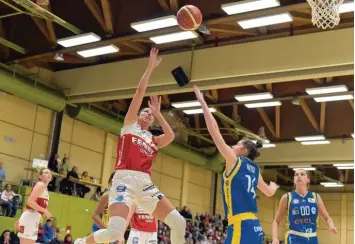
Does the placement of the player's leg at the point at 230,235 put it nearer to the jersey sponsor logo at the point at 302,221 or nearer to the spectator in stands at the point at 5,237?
the jersey sponsor logo at the point at 302,221

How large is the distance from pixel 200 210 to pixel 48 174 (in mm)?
20438

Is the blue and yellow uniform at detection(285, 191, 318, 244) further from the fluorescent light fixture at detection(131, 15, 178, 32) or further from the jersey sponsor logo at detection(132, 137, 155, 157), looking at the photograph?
the fluorescent light fixture at detection(131, 15, 178, 32)

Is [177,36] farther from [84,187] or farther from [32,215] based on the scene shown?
[84,187]

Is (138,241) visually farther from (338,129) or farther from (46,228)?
(338,129)

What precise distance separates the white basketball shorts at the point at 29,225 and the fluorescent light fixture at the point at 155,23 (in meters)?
6.85

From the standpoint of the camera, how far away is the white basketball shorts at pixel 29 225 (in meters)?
8.47

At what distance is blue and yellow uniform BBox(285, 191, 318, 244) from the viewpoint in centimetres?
777

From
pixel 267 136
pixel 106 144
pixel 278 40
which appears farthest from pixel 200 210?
pixel 278 40

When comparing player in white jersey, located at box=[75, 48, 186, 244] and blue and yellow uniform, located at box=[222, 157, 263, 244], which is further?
player in white jersey, located at box=[75, 48, 186, 244]

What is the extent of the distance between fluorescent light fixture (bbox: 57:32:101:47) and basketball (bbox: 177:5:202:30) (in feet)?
20.8

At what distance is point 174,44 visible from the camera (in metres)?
16.6

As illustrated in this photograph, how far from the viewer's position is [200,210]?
2842cm

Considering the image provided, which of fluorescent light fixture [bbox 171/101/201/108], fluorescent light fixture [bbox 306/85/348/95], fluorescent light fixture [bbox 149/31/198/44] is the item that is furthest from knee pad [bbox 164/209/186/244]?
fluorescent light fixture [bbox 171/101/201/108]

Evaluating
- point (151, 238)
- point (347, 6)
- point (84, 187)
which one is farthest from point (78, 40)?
point (151, 238)
